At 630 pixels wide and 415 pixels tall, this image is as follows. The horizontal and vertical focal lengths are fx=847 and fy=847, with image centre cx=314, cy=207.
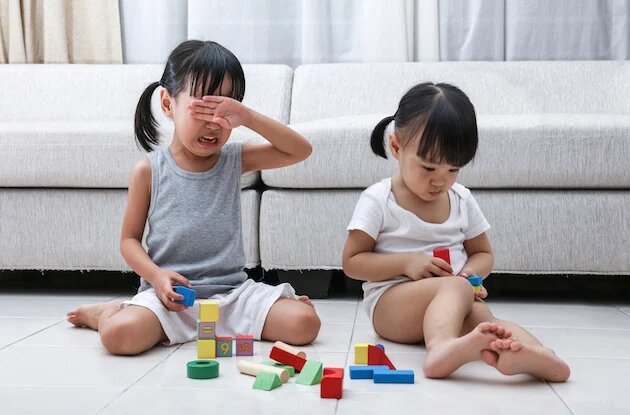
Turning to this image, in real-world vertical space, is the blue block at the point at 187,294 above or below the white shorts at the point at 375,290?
above

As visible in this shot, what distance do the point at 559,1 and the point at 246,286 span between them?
5.93 ft

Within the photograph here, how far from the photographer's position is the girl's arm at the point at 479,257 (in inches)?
62.2

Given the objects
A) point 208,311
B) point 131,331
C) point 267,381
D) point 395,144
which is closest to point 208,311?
point 208,311

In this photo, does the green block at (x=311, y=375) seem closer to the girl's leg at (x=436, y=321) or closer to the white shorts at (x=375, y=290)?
the girl's leg at (x=436, y=321)

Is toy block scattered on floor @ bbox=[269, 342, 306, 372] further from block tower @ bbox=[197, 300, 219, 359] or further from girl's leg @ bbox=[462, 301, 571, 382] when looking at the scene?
girl's leg @ bbox=[462, 301, 571, 382]

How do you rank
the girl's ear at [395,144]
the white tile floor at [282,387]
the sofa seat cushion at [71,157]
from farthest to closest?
Answer: the sofa seat cushion at [71,157] → the girl's ear at [395,144] → the white tile floor at [282,387]

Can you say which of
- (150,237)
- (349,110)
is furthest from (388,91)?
(150,237)

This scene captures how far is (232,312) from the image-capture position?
1.60m

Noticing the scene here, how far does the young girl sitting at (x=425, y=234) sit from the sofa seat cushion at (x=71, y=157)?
58cm

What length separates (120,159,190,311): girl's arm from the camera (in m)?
1.50

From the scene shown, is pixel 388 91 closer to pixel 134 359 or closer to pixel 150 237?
pixel 150 237

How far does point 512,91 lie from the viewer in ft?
8.48

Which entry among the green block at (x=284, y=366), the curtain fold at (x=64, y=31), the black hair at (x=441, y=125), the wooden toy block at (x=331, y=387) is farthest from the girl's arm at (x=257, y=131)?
the curtain fold at (x=64, y=31)

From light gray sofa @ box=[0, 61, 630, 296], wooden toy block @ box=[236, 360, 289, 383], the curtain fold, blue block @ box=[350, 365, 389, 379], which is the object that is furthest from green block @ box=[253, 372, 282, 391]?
the curtain fold
